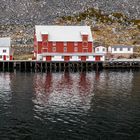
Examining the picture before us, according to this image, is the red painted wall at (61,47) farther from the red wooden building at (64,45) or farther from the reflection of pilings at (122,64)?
the reflection of pilings at (122,64)

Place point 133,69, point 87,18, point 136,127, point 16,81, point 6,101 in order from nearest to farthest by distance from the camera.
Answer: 1. point 136,127
2. point 6,101
3. point 16,81
4. point 133,69
5. point 87,18

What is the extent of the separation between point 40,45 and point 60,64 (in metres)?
9.78

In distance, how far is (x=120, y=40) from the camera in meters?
154

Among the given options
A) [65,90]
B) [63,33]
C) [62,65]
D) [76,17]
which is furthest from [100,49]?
[65,90]

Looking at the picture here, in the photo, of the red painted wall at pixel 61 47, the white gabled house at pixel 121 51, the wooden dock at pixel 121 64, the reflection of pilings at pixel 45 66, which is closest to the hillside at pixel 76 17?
the white gabled house at pixel 121 51

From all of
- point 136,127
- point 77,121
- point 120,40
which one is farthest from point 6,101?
point 120,40

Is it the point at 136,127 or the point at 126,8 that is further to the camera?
the point at 126,8

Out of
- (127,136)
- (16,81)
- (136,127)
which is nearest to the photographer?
(127,136)

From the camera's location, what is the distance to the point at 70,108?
200 ft

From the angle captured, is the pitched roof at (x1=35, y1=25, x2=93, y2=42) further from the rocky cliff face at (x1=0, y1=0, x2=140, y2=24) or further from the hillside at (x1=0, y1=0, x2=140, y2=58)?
the rocky cliff face at (x1=0, y1=0, x2=140, y2=24)

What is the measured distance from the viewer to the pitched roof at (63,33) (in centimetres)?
13038

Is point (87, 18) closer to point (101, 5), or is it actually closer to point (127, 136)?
point (101, 5)

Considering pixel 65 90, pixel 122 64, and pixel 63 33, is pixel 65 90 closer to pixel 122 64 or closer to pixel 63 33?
pixel 122 64

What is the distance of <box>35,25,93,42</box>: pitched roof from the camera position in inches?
5133
